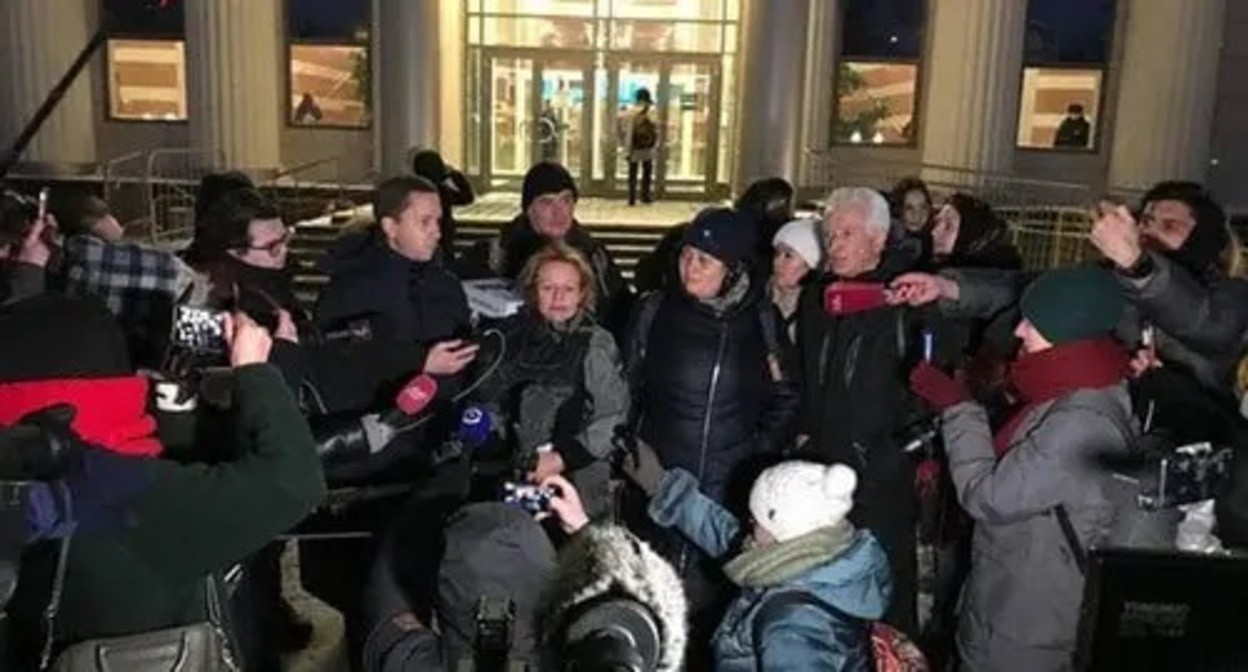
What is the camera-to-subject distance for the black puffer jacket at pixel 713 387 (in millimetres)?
4633

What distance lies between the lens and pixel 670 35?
22.2m

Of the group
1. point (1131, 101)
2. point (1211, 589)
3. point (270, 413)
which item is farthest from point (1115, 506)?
point (1131, 101)

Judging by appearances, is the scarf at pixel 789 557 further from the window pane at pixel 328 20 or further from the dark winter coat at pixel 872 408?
the window pane at pixel 328 20

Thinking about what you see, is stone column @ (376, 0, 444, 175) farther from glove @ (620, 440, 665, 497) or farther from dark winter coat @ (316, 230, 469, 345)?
glove @ (620, 440, 665, 497)

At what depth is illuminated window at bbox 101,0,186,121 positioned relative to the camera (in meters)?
21.8

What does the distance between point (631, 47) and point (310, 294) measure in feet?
36.0

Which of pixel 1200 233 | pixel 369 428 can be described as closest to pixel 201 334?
pixel 369 428

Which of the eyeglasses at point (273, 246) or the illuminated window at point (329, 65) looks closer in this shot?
the eyeglasses at point (273, 246)

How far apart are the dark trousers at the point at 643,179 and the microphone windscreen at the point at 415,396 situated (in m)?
16.8

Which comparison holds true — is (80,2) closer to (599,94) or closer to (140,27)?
(140,27)

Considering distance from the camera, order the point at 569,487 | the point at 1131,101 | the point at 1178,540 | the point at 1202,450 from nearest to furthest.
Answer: the point at 569,487, the point at 1202,450, the point at 1178,540, the point at 1131,101

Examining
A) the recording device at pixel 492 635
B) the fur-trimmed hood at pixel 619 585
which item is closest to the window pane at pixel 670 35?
the recording device at pixel 492 635

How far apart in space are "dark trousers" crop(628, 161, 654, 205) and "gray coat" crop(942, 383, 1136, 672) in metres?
17.1

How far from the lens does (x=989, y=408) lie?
4531 millimetres
